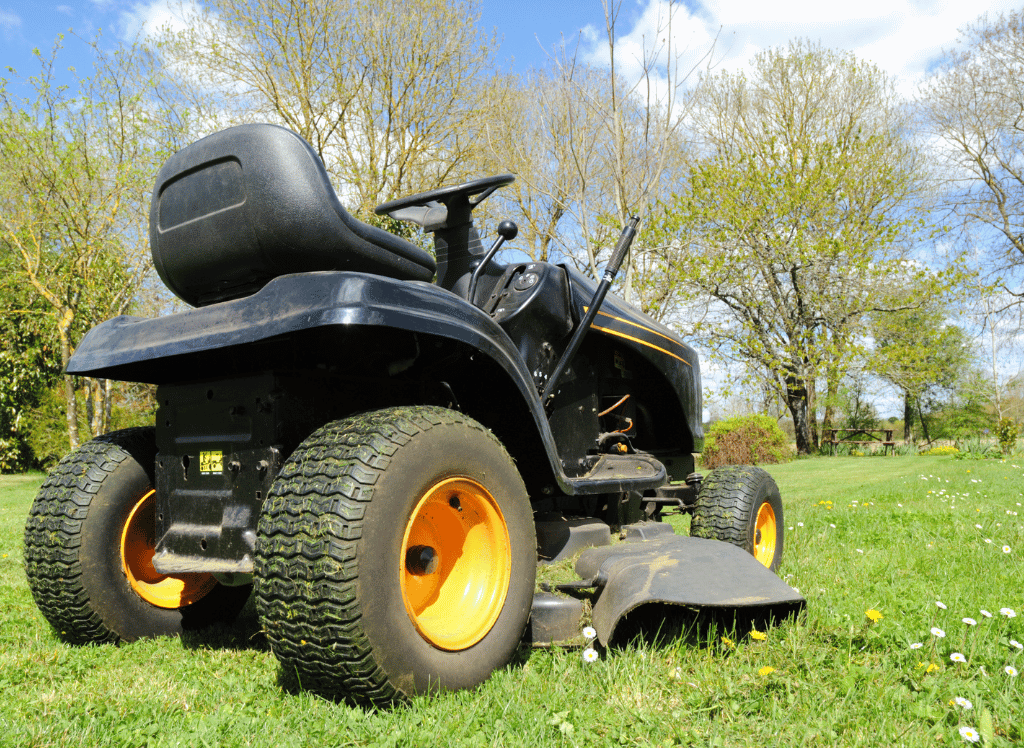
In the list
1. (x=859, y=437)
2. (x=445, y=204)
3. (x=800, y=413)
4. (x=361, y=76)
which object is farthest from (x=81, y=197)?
(x=859, y=437)

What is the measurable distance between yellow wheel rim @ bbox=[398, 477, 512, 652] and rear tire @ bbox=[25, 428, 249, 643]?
1209 millimetres

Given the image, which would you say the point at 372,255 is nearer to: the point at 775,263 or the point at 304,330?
the point at 304,330

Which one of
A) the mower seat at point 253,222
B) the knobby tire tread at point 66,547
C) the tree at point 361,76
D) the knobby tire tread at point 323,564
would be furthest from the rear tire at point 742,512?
the tree at point 361,76

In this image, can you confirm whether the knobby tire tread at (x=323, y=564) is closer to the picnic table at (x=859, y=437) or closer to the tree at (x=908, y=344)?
the tree at (x=908, y=344)

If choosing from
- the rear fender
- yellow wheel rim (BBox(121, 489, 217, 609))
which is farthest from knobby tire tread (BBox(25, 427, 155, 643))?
the rear fender

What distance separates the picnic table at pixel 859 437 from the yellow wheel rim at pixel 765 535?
18.9m

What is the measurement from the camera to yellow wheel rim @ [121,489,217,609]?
281 centimetres

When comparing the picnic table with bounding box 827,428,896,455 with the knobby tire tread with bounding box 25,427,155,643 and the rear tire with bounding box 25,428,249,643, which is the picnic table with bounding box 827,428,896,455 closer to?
the rear tire with bounding box 25,428,249,643

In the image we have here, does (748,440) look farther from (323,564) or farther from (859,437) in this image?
(859,437)

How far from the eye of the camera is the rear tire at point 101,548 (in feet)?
8.64

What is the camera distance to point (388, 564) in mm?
1921

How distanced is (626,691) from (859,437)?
3295cm

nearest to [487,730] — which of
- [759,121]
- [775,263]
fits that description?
[775,263]

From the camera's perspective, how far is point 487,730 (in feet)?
6.30
